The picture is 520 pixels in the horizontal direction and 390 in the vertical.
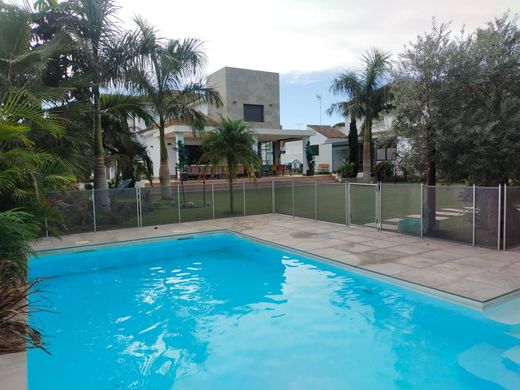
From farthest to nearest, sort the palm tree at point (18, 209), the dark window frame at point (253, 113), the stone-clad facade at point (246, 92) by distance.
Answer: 1. the dark window frame at point (253, 113)
2. the stone-clad facade at point (246, 92)
3. the palm tree at point (18, 209)

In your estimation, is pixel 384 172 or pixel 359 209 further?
pixel 384 172

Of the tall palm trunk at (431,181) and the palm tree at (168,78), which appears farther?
the palm tree at (168,78)

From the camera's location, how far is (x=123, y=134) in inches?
585

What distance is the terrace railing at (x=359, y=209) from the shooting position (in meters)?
8.30

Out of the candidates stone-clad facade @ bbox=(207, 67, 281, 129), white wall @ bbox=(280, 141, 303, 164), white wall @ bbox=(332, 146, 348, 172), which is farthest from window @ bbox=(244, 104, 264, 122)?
white wall @ bbox=(280, 141, 303, 164)

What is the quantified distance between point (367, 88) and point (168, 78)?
13006 mm

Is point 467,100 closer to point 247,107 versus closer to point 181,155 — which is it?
point 181,155

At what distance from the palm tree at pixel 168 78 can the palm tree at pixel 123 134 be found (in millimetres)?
668

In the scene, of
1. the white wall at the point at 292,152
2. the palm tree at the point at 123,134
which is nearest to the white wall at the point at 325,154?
the white wall at the point at 292,152

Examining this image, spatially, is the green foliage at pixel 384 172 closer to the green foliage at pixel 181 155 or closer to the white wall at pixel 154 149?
the green foliage at pixel 181 155

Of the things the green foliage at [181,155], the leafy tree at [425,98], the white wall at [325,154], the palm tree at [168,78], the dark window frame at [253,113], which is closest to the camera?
the leafy tree at [425,98]

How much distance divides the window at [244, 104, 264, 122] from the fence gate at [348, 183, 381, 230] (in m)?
16.8

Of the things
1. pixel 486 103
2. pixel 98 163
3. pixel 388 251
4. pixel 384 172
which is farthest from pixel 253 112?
pixel 388 251

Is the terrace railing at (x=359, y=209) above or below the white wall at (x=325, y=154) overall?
below
